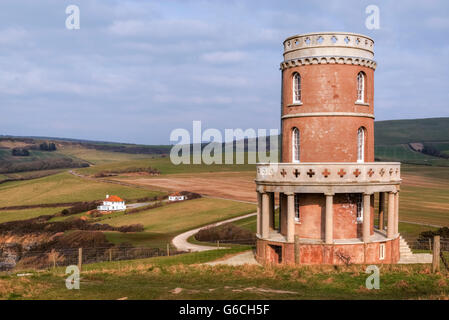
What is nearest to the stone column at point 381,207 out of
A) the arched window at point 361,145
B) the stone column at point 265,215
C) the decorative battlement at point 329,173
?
the arched window at point 361,145

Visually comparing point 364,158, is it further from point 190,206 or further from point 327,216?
point 190,206

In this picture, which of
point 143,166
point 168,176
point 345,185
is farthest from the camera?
point 143,166

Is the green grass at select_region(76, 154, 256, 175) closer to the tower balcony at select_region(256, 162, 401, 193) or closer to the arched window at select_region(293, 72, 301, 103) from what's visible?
the arched window at select_region(293, 72, 301, 103)

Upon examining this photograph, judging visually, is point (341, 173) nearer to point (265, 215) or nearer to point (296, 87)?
point (265, 215)

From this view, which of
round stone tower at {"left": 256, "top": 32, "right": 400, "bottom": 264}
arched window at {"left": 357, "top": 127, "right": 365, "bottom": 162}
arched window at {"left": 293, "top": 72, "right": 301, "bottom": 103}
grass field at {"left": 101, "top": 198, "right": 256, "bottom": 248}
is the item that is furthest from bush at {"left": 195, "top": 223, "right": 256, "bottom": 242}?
arched window at {"left": 293, "top": 72, "right": 301, "bottom": 103}

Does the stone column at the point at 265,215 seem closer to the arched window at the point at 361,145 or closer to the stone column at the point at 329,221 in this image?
the stone column at the point at 329,221
